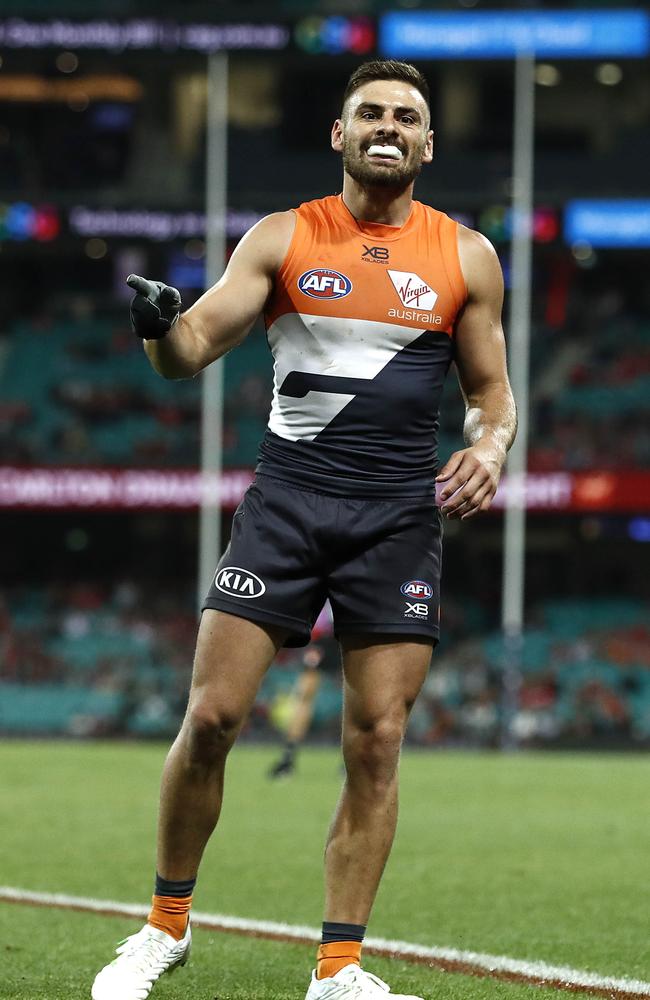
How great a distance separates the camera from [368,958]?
6121 mm

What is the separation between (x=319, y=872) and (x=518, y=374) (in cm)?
1771

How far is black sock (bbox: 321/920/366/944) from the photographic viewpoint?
4984mm

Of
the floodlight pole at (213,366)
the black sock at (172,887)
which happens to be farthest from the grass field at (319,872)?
the floodlight pole at (213,366)

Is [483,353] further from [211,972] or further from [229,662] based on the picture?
[211,972]

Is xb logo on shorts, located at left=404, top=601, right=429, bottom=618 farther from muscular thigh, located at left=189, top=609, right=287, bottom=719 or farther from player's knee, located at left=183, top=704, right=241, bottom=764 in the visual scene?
player's knee, located at left=183, top=704, right=241, bottom=764

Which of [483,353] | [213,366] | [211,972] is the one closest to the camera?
[483,353]

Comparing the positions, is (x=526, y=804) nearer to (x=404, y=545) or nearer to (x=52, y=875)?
(x=52, y=875)

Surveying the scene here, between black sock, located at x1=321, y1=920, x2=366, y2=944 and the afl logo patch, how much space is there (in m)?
1.80

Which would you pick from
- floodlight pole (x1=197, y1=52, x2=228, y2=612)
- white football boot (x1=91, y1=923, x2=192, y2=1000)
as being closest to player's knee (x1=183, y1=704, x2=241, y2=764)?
white football boot (x1=91, y1=923, x2=192, y2=1000)

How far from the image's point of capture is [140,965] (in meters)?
5.02

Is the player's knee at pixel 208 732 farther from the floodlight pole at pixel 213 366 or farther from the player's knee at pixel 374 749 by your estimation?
the floodlight pole at pixel 213 366

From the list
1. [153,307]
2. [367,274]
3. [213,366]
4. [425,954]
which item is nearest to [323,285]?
[367,274]

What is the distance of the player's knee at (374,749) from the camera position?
5062 millimetres

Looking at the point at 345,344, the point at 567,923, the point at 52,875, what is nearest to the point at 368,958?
the point at 567,923
